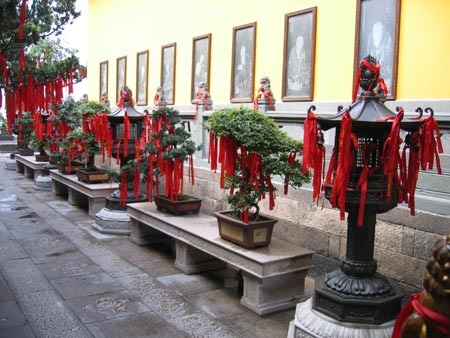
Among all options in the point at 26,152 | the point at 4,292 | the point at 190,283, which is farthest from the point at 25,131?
the point at 190,283

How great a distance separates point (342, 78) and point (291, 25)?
4.88 feet

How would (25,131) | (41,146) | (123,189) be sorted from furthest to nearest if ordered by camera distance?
(25,131), (41,146), (123,189)

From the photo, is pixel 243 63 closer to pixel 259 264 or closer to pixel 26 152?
pixel 259 264

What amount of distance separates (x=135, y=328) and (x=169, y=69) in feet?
24.8

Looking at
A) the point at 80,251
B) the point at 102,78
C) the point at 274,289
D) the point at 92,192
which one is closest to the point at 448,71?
the point at 274,289

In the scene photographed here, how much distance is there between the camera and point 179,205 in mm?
7703

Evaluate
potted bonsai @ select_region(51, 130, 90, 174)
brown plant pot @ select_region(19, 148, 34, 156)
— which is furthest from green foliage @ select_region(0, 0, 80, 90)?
brown plant pot @ select_region(19, 148, 34, 156)

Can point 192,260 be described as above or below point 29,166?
below

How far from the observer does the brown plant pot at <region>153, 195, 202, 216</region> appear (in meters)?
7.71

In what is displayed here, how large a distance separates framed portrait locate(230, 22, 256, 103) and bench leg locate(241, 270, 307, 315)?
3.85m

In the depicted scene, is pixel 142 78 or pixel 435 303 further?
pixel 142 78

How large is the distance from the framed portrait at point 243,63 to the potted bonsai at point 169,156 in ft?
4.71

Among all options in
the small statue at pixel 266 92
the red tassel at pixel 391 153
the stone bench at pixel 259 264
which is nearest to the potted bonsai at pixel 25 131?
the small statue at pixel 266 92

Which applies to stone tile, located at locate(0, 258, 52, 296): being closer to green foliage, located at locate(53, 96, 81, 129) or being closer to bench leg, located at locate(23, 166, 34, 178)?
green foliage, located at locate(53, 96, 81, 129)
